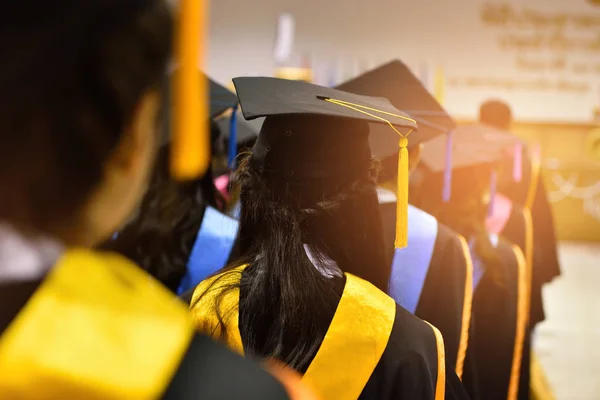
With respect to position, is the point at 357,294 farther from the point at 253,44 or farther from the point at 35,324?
the point at 253,44

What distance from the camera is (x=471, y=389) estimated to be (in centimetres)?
212

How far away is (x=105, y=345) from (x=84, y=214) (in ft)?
0.36

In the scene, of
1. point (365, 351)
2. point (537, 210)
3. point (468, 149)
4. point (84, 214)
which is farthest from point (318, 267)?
point (537, 210)

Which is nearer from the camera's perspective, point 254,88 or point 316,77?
point 254,88

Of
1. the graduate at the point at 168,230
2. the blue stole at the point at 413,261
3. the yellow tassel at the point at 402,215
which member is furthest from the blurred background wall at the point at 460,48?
the yellow tassel at the point at 402,215

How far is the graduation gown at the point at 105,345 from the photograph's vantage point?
524mm

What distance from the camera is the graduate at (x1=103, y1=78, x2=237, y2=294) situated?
2.01 m

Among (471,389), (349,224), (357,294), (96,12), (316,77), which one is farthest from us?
(316,77)

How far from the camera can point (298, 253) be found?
1245 mm

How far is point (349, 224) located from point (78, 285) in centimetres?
81

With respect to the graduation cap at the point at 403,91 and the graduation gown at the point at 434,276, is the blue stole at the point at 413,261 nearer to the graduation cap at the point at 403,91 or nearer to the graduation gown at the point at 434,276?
the graduation gown at the point at 434,276

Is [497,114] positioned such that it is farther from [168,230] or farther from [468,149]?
[168,230]

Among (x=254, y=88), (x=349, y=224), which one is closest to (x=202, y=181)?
(x=254, y=88)

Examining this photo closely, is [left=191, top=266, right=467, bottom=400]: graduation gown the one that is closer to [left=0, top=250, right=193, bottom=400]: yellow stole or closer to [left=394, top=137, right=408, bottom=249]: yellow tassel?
[left=394, top=137, right=408, bottom=249]: yellow tassel
